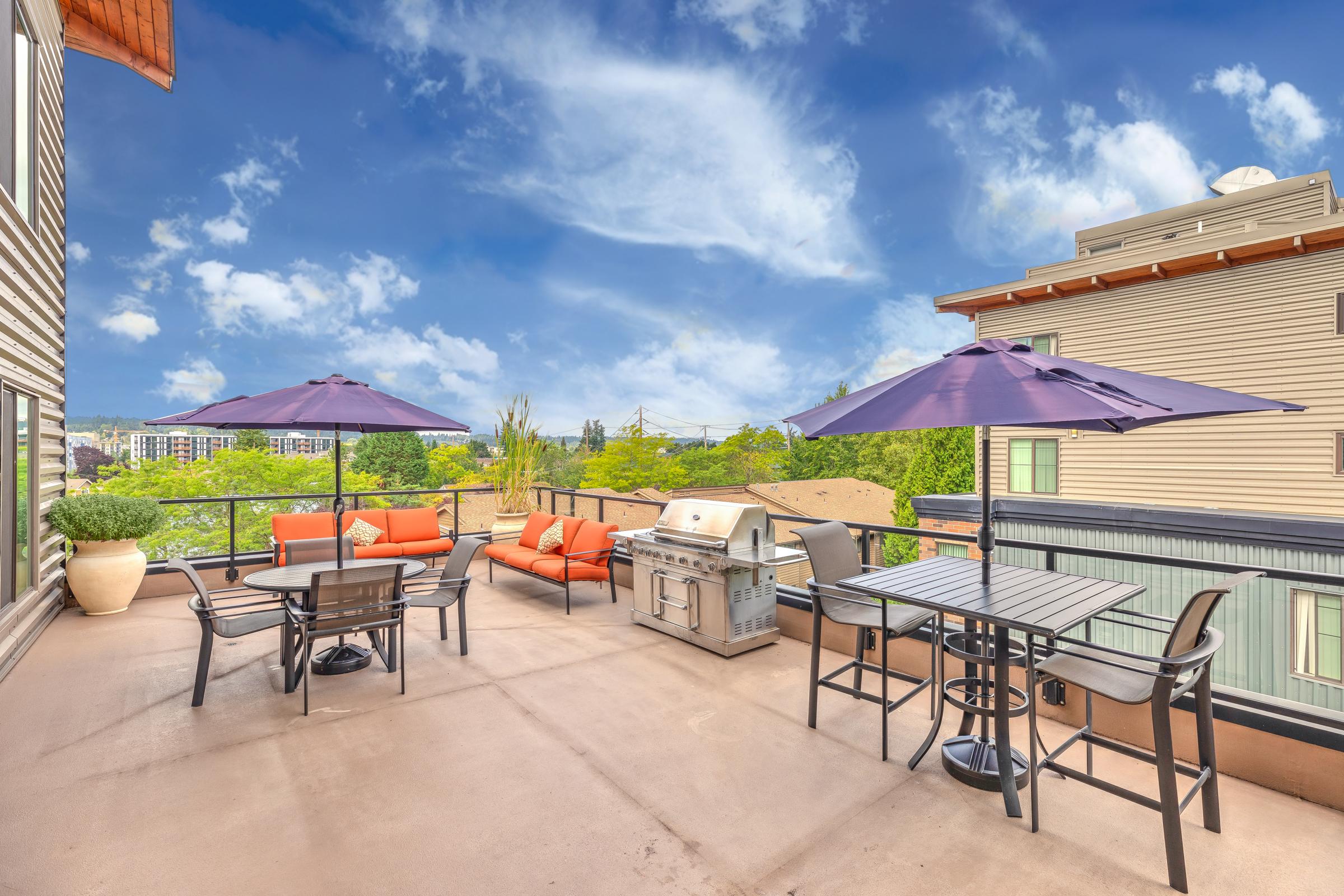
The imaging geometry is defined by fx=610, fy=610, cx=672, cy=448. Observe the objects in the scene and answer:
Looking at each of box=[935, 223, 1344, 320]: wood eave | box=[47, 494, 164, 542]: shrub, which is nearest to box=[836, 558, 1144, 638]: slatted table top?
box=[47, 494, 164, 542]: shrub

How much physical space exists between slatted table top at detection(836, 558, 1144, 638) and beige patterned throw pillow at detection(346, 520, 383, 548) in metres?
5.31

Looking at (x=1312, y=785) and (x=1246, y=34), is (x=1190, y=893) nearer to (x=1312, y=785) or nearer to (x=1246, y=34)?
(x=1312, y=785)

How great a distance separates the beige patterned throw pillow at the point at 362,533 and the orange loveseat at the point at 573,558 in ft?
4.62

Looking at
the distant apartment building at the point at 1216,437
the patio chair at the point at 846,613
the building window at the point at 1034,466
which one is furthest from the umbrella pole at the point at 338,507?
the building window at the point at 1034,466

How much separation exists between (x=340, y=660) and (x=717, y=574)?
98.1 inches

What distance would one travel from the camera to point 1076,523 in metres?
8.99

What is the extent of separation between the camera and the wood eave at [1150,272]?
778 cm

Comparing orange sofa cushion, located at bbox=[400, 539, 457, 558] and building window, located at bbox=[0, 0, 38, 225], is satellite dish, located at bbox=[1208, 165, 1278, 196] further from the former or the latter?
building window, located at bbox=[0, 0, 38, 225]

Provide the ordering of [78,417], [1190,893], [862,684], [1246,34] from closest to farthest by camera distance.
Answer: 1. [1190,893]
2. [862,684]
3. [78,417]
4. [1246,34]

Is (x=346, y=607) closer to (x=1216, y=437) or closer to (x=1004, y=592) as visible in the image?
(x=1004, y=592)

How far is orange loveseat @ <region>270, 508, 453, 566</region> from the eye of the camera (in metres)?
5.92

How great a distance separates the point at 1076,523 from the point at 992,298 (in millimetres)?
3907

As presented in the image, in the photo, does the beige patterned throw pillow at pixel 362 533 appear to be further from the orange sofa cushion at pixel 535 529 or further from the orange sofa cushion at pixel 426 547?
the orange sofa cushion at pixel 535 529

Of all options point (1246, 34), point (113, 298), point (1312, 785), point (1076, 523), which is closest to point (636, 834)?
point (1312, 785)
